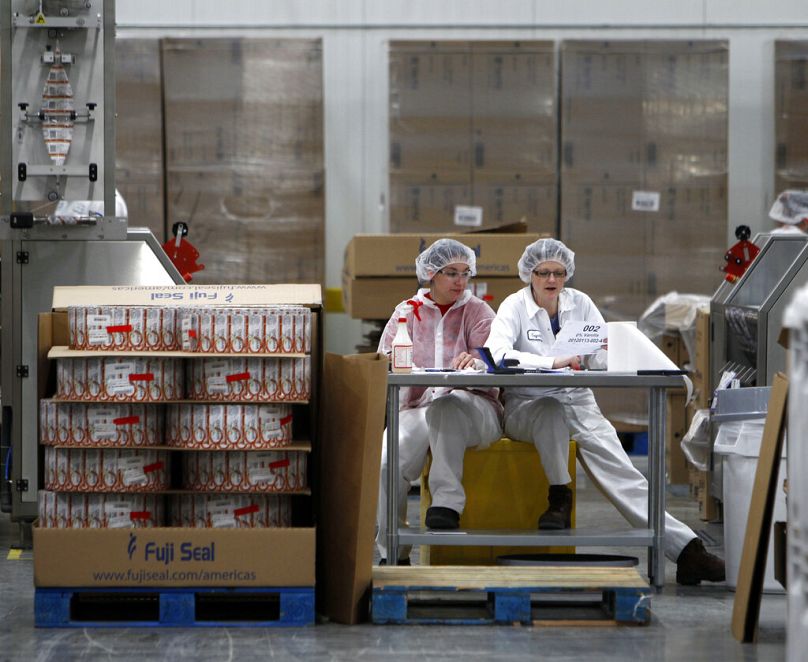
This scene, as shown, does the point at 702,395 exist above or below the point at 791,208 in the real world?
below

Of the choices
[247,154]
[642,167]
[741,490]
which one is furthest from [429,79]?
[741,490]

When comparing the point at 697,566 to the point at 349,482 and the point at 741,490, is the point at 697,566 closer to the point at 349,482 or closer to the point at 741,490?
the point at 741,490

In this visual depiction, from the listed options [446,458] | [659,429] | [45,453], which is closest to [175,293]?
[45,453]

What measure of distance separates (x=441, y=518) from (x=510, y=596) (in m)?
0.66

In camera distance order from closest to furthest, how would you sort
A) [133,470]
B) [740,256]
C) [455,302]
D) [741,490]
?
[133,470] → [741,490] → [455,302] → [740,256]

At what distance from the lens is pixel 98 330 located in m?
4.30

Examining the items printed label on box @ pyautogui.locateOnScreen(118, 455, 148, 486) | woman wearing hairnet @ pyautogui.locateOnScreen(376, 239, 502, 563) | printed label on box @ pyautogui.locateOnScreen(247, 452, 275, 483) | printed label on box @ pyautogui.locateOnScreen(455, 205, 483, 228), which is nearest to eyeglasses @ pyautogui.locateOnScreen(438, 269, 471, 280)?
woman wearing hairnet @ pyautogui.locateOnScreen(376, 239, 502, 563)

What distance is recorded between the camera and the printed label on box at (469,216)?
8844 mm

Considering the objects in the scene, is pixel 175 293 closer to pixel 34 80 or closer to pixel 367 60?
pixel 34 80

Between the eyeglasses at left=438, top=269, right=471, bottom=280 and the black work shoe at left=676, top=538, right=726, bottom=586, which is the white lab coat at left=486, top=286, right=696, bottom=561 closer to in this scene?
the black work shoe at left=676, top=538, right=726, bottom=586

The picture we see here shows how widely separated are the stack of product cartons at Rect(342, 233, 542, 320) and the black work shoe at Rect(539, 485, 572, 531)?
243 cm

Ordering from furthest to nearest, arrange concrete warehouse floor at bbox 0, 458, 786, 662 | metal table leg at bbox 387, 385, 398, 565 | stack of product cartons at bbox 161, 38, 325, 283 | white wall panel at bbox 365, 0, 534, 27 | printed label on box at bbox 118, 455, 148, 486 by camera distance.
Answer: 1. white wall panel at bbox 365, 0, 534, 27
2. stack of product cartons at bbox 161, 38, 325, 283
3. metal table leg at bbox 387, 385, 398, 565
4. printed label on box at bbox 118, 455, 148, 486
5. concrete warehouse floor at bbox 0, 458, 786, 662

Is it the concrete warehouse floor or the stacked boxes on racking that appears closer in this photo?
the concrete warehouse floor

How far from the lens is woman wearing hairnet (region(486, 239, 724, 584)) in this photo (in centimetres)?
493
